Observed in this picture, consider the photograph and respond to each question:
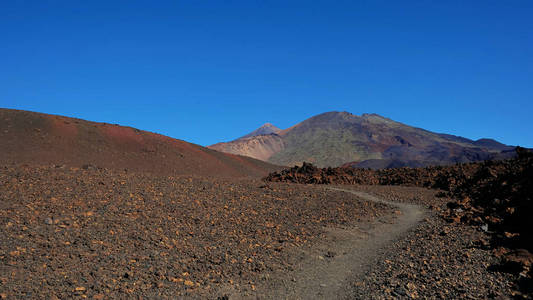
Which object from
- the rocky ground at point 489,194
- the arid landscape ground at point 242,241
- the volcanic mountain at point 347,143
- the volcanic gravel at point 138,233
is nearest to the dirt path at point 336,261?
the arid landscape ground at point 242,241

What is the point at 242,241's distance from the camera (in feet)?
26.0

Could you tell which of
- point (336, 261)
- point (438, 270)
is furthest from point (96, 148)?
point (438, 270)

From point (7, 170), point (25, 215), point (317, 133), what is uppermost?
point (317, 133)

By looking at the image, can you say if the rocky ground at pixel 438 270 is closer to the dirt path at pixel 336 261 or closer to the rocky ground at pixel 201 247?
the rocky ground at pixel 201 247

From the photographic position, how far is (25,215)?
7.27 m

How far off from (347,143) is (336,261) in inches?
4128

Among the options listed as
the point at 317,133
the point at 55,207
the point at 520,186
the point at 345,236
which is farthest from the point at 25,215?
the point at 317,133

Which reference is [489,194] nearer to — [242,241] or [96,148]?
[242,241]

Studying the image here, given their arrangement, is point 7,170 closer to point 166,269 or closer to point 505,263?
point 166,269

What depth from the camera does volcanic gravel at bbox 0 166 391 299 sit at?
218 inches

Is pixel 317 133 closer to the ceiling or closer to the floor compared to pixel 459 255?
closer to the ceiling

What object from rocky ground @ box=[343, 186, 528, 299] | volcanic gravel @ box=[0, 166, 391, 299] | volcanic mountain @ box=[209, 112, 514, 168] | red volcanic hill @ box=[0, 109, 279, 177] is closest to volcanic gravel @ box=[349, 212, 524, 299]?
rocky ground @ box=[343, 186, 528, 299]

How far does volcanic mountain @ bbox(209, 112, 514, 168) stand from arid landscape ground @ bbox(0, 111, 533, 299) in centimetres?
6694

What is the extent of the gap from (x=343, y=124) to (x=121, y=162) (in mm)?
113972
